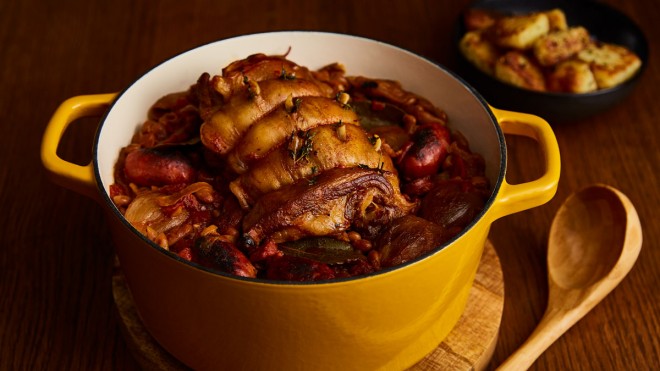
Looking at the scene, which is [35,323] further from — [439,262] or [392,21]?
[392,21]

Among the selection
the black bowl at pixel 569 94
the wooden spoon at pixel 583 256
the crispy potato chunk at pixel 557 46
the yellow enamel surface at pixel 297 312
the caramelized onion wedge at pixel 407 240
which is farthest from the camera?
the crispy potato chunk at pixel 557 46

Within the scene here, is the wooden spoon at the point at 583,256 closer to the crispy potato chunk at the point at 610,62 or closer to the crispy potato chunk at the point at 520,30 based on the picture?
the crispy potato chunk at the point at 610,62

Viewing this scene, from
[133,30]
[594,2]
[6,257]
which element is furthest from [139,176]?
[594,2]

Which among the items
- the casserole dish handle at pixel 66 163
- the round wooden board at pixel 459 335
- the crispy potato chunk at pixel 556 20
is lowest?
the round wooden board at pixel 459 335

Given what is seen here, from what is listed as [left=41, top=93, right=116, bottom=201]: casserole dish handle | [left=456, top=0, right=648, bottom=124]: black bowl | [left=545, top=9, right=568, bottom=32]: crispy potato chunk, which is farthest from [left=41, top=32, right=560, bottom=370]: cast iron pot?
[left=545, top=9, right=568, bottom=32]: crispy potato chunk

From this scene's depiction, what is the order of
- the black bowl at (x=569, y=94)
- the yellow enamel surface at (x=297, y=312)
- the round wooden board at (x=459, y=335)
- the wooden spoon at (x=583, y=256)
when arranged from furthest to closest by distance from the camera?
1. the black bowl at (x=569, y=94)
2. the wooden spoon at (x=583, y=256)
3. the round wooden board at (x=459, y=335)
4. the yellow enamel surface at (x=297, y=312)

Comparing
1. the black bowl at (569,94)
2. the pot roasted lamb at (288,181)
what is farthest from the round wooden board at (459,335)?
the black bowl at (569,94)

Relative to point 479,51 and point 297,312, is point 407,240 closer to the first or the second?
point 297,312
